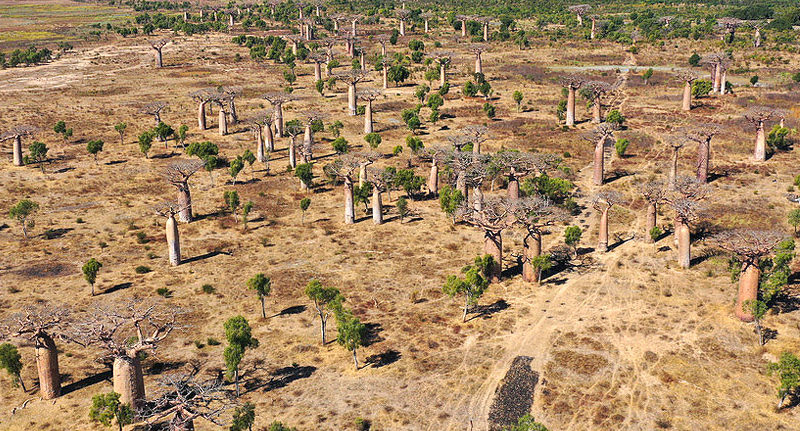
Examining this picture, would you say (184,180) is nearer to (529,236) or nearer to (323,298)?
(323,298)

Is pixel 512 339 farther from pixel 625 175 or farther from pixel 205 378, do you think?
pixel 625 175

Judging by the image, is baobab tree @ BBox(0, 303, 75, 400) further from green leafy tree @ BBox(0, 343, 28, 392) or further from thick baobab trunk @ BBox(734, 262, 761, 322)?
thick baobab trunk @ BBox(734, 262, 761, 322)

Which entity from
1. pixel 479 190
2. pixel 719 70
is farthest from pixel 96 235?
pixel 719 70

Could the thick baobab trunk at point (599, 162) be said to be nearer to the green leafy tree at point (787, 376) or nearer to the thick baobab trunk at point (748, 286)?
the thick baobab trunk at point (748, 286)

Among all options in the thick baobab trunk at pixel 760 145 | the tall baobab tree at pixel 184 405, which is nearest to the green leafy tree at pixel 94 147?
the tall baobab tree at pixel 184 405

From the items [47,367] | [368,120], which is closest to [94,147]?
[368,120]
